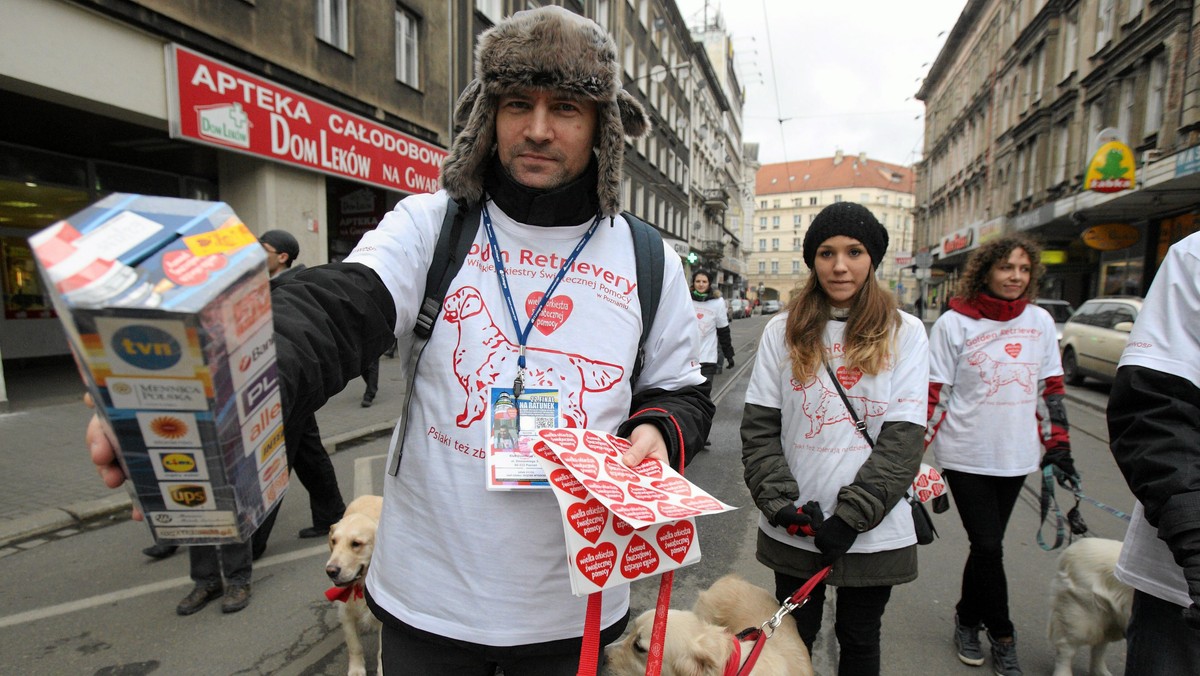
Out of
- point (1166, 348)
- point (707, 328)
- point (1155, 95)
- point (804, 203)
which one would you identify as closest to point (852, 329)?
point (1166, 348)

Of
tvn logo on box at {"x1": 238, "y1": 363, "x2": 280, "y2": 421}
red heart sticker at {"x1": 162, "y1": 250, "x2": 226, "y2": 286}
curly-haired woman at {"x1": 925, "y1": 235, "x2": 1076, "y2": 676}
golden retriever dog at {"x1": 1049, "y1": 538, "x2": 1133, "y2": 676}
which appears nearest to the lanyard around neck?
tvn logo on box at {"x1": 238, "y1": 363, "x2": 280, "y2": 421}

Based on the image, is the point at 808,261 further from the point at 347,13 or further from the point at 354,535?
the point at 347,13

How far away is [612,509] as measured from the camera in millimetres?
1060

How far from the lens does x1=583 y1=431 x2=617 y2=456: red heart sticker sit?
1.25m

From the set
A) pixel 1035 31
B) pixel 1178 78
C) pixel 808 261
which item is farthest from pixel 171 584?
pixel 1035 31

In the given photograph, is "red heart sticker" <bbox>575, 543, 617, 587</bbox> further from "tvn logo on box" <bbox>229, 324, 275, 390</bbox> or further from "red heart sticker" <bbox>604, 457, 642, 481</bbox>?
"tvn logo on box" <bbox>229, 324, 275, 390</bbox>

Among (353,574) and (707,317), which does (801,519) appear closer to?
(353,574)

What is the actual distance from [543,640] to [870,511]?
1265 millimetres

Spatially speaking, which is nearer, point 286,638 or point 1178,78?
point 286,638

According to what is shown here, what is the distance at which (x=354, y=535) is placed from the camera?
296 cm

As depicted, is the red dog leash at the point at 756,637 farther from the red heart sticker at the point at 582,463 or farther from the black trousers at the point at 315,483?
the black trousers at the point at 315,483

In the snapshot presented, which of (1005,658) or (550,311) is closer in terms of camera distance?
(550,311)

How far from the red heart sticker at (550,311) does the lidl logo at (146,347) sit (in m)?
0.85

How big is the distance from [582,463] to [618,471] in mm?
91
